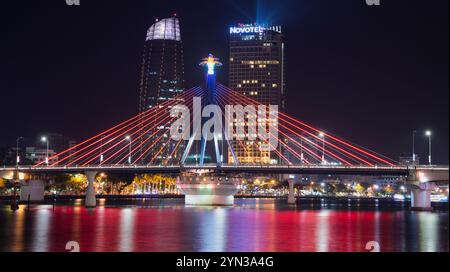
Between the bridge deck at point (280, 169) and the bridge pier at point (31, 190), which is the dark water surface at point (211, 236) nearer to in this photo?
the bridge deck at point (280, 169)

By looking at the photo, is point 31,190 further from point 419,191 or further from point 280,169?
point 419,191

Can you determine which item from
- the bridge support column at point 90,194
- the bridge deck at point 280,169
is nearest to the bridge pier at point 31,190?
Result: the bridge deck at point 280,169

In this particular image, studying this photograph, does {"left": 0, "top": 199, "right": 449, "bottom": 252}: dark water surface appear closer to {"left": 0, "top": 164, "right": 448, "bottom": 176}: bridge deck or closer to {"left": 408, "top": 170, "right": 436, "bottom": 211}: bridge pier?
{"left": 0, "top": 164, "right": 448, "bottom": 176}: bridge deck

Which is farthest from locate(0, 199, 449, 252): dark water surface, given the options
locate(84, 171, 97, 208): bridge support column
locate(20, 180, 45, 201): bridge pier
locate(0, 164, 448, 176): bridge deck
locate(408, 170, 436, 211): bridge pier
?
locate(20, 180, 45, 201): bridge pier

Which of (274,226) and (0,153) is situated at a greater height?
(0,153)

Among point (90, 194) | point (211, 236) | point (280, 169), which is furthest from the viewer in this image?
point (90, 194)

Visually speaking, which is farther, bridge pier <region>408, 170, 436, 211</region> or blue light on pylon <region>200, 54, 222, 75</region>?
blue light on pylon <region>200, 54, 222, 75</region>

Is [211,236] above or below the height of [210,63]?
below

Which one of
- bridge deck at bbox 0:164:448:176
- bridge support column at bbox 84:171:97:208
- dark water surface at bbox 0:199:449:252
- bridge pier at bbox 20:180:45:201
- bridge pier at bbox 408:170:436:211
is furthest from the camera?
bridge pier at bbox 20:180:45:201

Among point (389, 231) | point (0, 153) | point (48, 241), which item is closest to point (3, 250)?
point (48, 241)

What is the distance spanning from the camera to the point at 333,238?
5269 centimetres

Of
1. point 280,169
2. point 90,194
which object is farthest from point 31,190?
point 280,169
